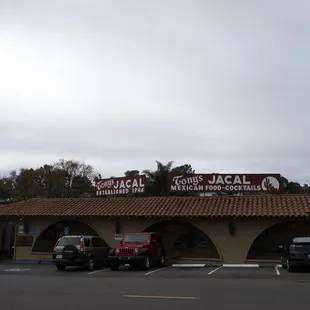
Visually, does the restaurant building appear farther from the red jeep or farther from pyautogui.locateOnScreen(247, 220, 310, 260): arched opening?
the red jeep

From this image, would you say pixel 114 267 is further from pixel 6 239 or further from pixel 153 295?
pixel 6 239

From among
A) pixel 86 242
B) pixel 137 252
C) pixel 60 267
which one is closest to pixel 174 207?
pixel 137 252

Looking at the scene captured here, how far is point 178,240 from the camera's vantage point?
29.0 meters

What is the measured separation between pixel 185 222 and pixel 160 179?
50.5 ft

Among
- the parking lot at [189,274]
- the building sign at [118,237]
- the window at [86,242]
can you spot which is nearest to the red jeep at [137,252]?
the parking lot at [189,274]

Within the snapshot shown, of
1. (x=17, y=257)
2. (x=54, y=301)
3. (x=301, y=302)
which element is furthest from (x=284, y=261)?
(x=17, y=257)

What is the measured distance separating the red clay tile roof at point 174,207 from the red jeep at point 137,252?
3.94 m

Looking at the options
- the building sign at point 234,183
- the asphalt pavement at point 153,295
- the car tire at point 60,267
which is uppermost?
the building sign at point 234,183

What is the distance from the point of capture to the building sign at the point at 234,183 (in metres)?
30.5

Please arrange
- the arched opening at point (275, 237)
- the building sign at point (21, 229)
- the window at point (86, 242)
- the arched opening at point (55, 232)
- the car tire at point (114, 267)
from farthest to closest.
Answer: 1. the arched opening at point (55, 232)
2. the building sign at point (21, 229)
3. the arched opening at point (275, 237)
4. the window at point (86, 242)
5. the car tire at point (114, 267)

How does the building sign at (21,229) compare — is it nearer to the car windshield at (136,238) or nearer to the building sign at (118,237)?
the building sign at (118,237)

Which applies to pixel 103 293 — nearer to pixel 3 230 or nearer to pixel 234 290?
pixel 234 290

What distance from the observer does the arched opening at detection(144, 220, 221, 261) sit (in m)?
28.6

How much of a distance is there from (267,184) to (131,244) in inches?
483
